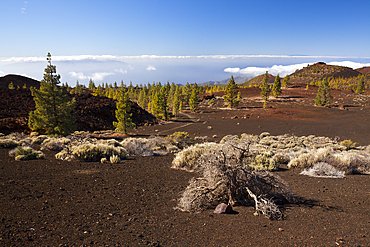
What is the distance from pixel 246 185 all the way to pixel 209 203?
1.14 m

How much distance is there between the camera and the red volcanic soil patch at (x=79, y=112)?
90.8 feet

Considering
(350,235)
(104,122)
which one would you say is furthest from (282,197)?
(104,122)

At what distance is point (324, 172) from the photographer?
28.0 ft

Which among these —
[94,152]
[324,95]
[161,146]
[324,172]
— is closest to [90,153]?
[94,152]

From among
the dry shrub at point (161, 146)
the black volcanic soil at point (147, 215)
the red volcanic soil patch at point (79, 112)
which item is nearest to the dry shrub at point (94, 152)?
the black volcanic soil at point (147, 215)

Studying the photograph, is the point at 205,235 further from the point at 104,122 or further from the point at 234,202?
the point at 104,122

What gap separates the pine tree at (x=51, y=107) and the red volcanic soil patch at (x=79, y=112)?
31.4ft

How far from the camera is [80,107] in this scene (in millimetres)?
38844

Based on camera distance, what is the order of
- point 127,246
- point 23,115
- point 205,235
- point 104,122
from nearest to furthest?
point 127,246, point 205,235, point 23,115, point 104,122

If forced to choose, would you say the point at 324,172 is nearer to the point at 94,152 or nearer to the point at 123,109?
the point at 94,152

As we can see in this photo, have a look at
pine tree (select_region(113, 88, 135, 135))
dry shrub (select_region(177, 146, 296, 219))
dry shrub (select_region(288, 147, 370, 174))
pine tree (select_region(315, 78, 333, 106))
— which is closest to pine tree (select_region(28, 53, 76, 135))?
pine tree (select_region(113, 88, 135, 135))

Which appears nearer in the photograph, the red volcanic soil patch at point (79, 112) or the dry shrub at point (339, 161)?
the dry shrub at point (339, 161)

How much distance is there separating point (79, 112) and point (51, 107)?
17.9 metres

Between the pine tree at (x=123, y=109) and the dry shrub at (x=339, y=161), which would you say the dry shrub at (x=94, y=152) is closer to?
the dry shrub at (x=339, y=161)
